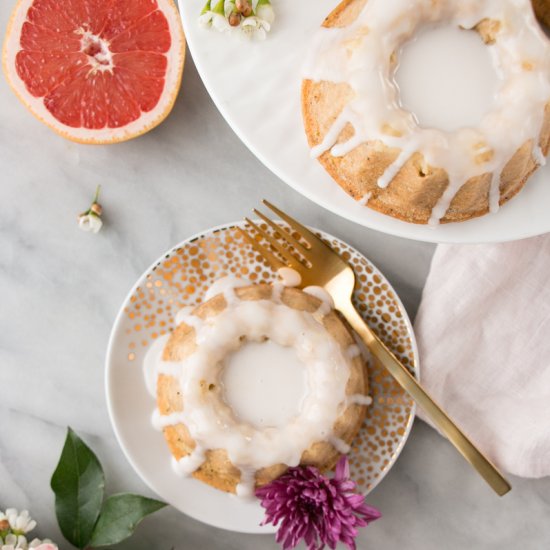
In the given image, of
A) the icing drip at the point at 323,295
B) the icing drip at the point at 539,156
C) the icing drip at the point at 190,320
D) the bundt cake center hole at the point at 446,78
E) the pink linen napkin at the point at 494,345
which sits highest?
the bundt cake center hole at the point at 446,78

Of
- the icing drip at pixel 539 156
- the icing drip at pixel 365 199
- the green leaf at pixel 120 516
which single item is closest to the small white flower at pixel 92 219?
the green leaf at pixel 120 516

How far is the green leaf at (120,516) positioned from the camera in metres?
1.39

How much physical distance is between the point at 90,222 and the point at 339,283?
486 mm

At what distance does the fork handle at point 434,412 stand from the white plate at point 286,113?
36 centimetres

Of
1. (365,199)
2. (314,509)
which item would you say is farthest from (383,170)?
(314,509)

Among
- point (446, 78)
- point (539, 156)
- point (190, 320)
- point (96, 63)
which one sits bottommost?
point (190, 320)

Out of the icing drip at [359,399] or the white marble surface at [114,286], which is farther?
the white marble surface at [114,286]

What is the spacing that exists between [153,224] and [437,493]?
0.76 m

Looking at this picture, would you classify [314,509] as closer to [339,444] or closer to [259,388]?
[339,444]

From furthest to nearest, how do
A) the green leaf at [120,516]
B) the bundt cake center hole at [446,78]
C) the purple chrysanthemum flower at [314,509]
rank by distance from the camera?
the green leaf at [120,516] < the purple chrysanthemum flower at [314,509] < the bundt cake center hole at [446,78]

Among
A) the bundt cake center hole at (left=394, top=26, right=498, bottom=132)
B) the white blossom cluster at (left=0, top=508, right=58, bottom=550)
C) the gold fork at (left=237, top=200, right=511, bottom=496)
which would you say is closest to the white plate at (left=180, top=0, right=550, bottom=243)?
the bundt cake center hole at (left=394, top=26, right=498, bottom=132)

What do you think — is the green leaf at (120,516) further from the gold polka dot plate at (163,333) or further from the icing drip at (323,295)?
the icing drip at (323,295)

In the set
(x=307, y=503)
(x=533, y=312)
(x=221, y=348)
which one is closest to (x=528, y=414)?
(x=533, y=312)

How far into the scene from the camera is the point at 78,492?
143cm
